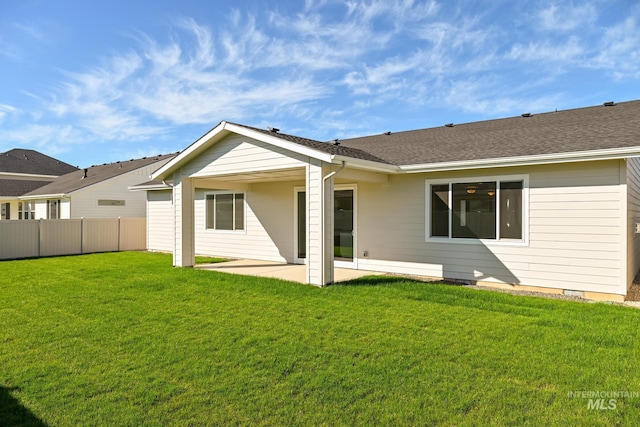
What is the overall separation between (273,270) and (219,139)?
3605 millimetres

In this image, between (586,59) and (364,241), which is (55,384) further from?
(586,59)

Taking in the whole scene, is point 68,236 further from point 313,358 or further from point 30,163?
point 30,163

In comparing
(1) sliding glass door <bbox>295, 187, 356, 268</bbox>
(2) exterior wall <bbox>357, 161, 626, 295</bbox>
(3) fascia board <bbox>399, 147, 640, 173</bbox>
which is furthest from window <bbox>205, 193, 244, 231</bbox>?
(3) fascia board <bbox>399, 147, 640, 173</bbox>

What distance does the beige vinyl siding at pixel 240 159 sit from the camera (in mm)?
8422

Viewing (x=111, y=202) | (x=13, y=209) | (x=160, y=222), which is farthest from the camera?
(x=13, y=209)

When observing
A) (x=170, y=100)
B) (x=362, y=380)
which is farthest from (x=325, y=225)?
(x=170, y=100)

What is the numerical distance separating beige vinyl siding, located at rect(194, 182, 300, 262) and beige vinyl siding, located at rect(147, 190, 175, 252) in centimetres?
287

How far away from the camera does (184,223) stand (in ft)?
34.5

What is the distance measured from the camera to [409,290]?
7391 millimetres

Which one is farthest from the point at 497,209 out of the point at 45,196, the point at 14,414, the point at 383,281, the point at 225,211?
the point at 45,196

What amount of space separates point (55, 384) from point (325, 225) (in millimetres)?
5058

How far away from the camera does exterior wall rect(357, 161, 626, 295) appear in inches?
271

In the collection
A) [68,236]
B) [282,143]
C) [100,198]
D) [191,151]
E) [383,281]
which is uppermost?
[191,151]

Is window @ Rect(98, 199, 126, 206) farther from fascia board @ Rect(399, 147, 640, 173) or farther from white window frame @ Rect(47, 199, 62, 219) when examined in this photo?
fascia board @ Rect(399, 147, 640, 173)
